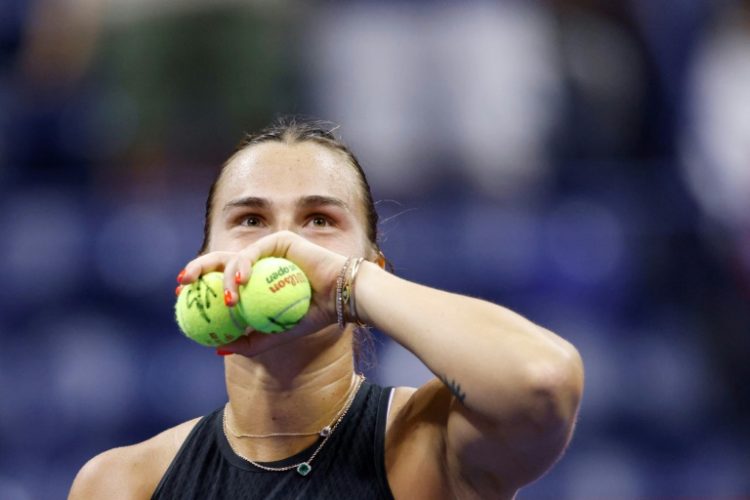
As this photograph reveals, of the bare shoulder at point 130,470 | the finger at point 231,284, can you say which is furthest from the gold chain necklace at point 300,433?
the finger at point 231,284

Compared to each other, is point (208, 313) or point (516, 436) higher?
point (208, 313)

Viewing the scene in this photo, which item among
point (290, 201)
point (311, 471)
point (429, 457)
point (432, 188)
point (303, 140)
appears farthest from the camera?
point (432, 188)

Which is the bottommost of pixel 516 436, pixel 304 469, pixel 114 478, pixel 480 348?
pixel 114 478

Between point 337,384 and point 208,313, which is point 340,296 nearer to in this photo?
point 208,313

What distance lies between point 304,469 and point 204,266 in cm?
56

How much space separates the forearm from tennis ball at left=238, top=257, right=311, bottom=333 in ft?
0.44

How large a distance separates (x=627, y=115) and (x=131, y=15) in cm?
309

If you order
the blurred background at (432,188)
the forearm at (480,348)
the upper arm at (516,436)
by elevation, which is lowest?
the blurred background at (432,188)

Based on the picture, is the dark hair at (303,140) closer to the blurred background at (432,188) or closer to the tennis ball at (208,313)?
the tennis ball at (208,313)

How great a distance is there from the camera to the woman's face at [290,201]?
251 centimetres

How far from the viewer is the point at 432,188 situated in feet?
19.4

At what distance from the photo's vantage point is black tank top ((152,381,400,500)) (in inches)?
91.6

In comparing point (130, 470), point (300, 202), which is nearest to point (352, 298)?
point (300, 202)

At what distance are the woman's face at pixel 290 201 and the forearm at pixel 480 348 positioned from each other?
1.20ft
